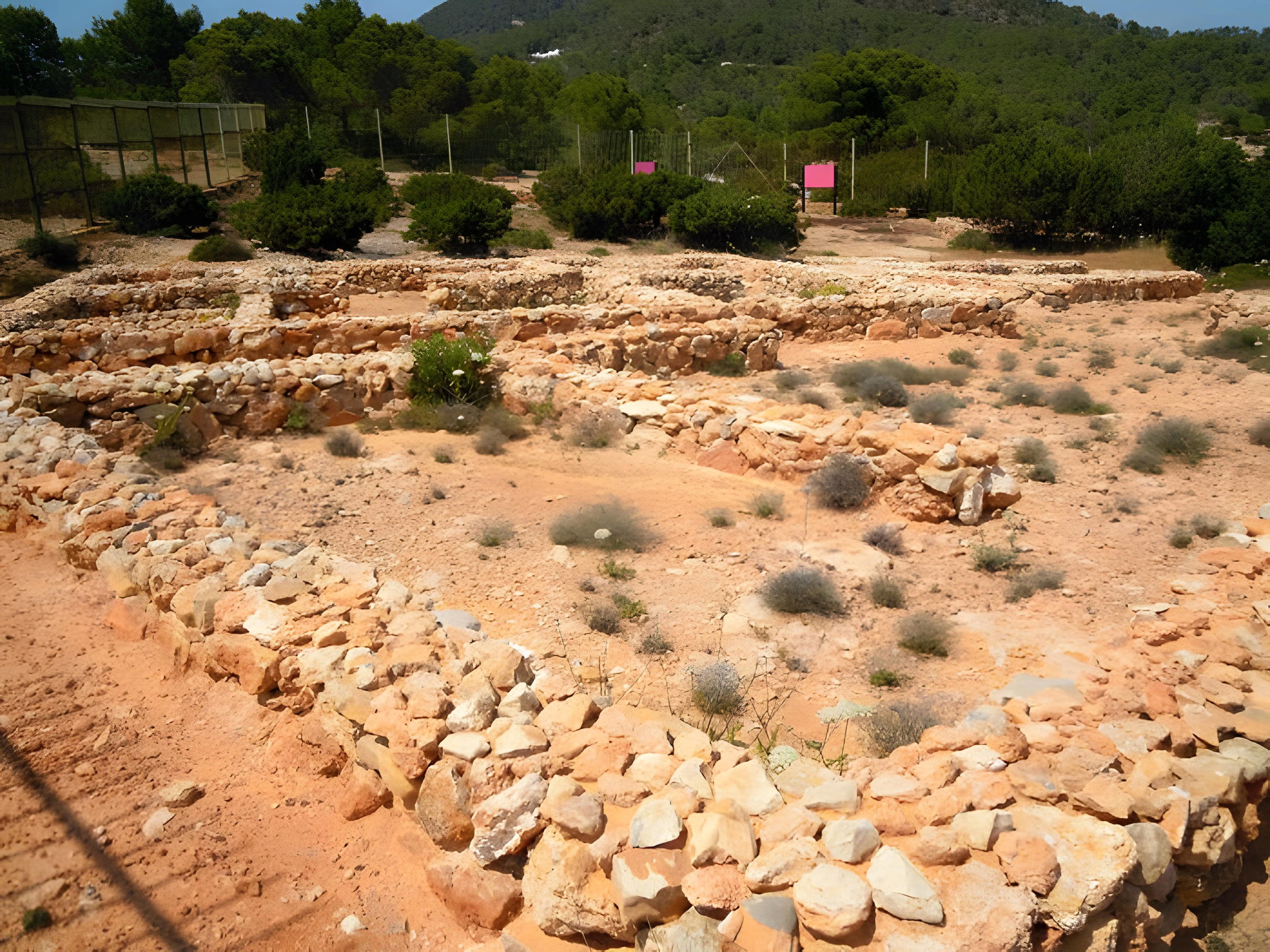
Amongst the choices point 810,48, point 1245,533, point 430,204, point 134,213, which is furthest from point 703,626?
point 810,48

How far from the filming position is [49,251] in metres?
18.7

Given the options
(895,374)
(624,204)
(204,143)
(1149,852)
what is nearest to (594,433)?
(895,374)

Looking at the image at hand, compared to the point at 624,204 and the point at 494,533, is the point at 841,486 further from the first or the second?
the point at 624,204

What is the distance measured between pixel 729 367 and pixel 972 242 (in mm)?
17638

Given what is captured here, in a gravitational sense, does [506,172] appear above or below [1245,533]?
above

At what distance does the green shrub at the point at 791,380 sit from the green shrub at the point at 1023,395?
2.33m

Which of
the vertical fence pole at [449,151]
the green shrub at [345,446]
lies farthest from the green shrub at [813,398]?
the vertical fence pole at [449,151]

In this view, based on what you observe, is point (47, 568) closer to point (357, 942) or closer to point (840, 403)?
point (357, 942)

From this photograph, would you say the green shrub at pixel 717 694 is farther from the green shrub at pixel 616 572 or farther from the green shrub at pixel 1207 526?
the green shrub at pixel 1207 526

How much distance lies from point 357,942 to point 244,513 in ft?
13.7

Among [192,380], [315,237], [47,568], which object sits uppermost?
[315,237]

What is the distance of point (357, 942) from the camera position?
9.41 feet

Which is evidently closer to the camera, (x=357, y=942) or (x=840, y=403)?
(x=357, y=942)

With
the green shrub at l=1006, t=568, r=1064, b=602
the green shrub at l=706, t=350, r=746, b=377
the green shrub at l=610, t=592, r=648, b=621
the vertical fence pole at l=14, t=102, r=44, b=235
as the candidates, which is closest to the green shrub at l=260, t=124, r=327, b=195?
the vertical fence pole at l=14, t=102, r=44, b=235
